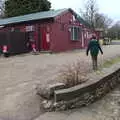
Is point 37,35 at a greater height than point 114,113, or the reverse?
point 37,35

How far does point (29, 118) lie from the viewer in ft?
21.0

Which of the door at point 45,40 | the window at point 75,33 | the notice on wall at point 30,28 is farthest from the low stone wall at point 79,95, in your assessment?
the window at point 75,33

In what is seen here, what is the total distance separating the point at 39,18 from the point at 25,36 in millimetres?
1968

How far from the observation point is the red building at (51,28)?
2225 centimetres

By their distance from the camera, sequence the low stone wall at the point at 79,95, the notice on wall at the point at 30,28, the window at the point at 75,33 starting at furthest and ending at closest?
the window at the point at 75,33 → the notice on wall at the point at 30,28 → the low stone wall at the point at 79,95

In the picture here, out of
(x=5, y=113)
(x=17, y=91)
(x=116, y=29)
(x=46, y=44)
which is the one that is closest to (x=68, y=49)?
(x=46, y=44)

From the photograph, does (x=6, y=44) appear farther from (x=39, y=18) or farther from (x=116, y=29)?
(x=116, y=29)


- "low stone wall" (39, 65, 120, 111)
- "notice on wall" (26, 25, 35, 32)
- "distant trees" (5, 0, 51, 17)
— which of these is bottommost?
"low stone wall" (39, 65, 120, 111)

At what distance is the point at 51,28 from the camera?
22062mm

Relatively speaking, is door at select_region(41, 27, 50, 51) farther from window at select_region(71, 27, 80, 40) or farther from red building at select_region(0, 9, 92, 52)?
window at select_region(71, 27, 80, 40)

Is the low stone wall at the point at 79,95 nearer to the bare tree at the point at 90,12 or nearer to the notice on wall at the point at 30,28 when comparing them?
the notice on wall at the point at 30,28

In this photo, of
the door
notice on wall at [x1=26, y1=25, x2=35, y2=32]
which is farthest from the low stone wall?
notice on wall at [x1=26, y1=25, x2=35, y2=32]

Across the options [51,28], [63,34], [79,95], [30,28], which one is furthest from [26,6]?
[79,95]

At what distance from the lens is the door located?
22328 millimetres
